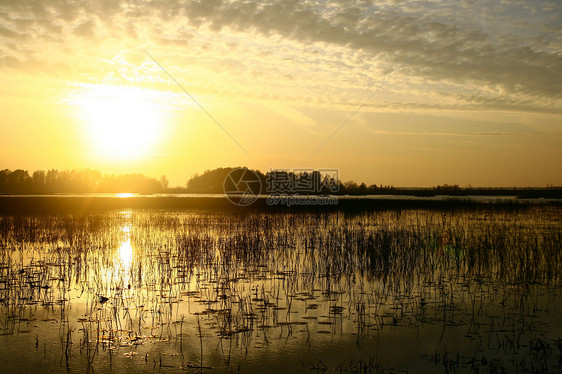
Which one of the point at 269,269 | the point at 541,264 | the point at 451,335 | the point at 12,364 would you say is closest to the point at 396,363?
the point at 451,335

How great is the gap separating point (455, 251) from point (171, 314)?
1085cm

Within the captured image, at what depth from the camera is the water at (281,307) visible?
6.57m

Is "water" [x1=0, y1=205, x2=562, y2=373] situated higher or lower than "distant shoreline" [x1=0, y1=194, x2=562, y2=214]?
lower

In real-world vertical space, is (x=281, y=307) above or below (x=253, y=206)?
below

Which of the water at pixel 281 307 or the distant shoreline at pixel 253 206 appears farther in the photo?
the distant shoreline at pixel 253 206

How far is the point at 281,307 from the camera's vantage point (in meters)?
9.14

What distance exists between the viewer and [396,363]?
6.44m

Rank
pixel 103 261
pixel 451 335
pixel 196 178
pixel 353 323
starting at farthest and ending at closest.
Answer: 1. pixel 196 178
2. pixel 103 261
3. pixel 353 323
4. pixel 451 335

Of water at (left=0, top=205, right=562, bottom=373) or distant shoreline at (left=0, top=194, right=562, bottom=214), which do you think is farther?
distant shoreline at (left=0, top=194, right=562, bottom=214)

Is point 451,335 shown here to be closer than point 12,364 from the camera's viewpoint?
No

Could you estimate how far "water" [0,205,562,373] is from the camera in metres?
6.57

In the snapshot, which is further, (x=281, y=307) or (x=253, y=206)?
(x=253, y=206)

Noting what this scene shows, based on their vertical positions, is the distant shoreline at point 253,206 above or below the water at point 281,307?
above

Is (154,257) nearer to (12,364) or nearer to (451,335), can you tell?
(12,364)
